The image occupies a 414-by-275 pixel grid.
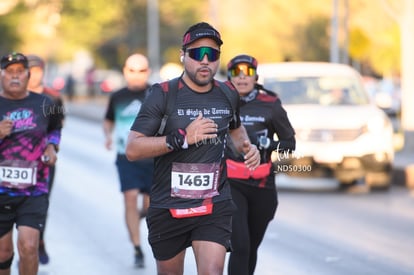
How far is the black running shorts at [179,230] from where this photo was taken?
623 centimetres

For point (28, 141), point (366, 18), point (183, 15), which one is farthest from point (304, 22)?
point (28, 141)

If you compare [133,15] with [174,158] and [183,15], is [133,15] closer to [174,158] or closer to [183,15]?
[183,15]

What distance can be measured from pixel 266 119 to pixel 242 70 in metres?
0.40

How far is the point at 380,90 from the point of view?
40469 mm

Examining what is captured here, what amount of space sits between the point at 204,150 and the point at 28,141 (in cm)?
205

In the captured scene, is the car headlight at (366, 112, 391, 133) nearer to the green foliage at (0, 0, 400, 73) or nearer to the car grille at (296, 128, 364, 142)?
the car grille at (296, 128, 364, 142)

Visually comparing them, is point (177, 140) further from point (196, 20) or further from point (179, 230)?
point (196, 20)

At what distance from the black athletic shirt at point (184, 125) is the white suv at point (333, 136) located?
29.0ft

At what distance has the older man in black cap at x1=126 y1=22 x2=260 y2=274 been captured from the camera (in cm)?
613

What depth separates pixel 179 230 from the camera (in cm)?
625

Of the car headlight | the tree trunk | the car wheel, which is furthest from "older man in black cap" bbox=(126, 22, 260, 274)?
the tree trunk

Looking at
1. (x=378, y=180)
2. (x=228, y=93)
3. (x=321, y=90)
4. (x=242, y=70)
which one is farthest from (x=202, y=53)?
(x=321, y=90)

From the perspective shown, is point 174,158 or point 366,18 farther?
point 366,18

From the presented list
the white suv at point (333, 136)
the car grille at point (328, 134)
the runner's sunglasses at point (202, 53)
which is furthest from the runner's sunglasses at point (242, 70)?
the car grille at point (328, 134)
